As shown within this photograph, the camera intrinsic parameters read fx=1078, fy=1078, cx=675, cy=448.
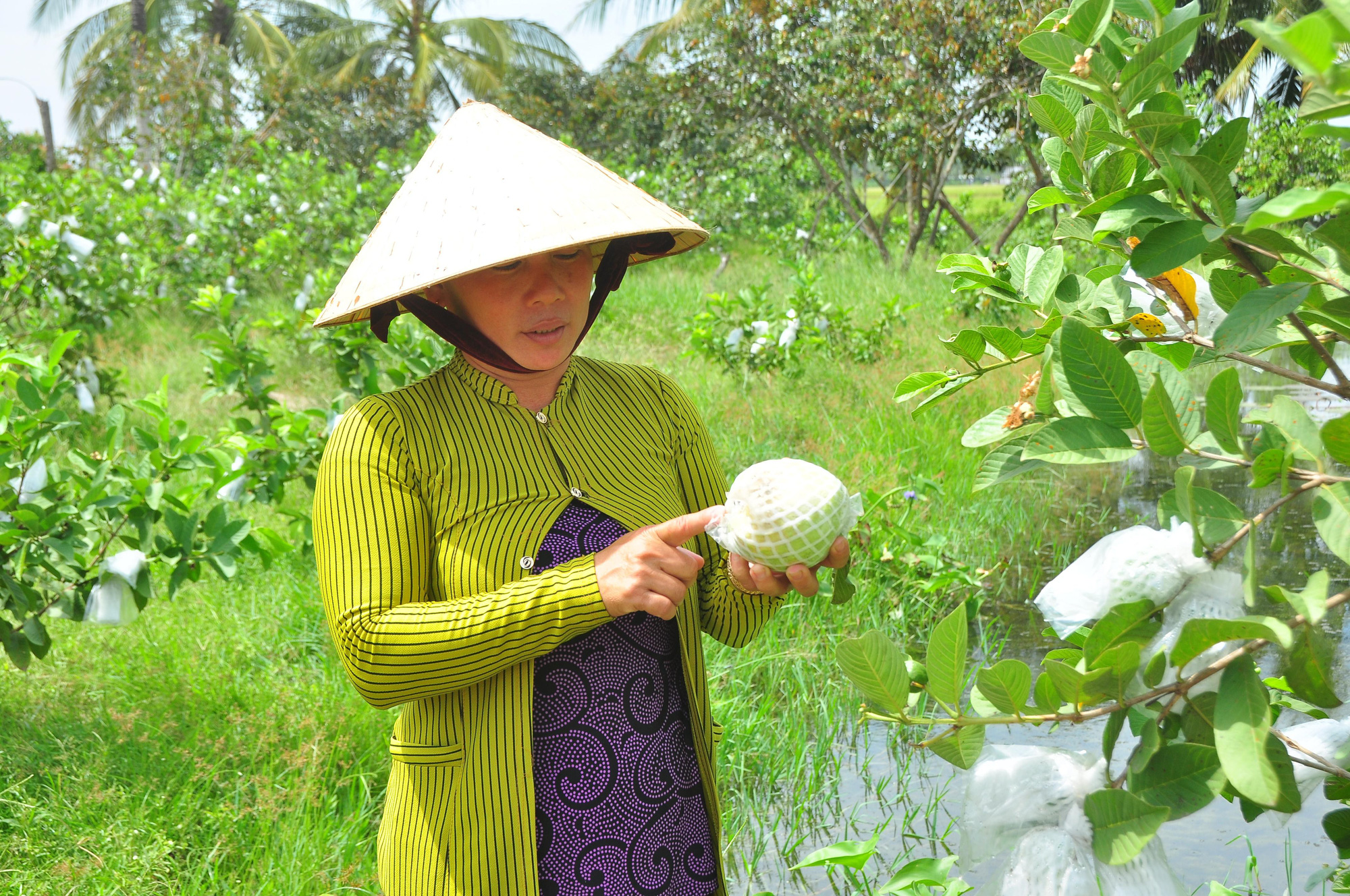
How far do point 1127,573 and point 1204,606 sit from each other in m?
0.06

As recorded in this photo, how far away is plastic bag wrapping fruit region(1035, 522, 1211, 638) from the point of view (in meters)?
0.77

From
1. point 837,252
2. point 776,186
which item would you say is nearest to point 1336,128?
point 837,252

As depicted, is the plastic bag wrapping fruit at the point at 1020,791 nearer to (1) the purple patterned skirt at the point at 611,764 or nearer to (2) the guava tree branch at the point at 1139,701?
(2) the guava tree branch at the point at 1139,701

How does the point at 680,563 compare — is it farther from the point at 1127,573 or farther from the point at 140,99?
the point at 140,99

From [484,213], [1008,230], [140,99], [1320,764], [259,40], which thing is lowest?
[1320,764]

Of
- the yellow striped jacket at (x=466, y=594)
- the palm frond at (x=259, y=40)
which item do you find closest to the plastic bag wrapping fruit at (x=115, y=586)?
the yellow striped jacket at (x=466, y=594)

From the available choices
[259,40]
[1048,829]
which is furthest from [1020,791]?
[259,40]

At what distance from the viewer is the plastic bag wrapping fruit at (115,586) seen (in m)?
2.16

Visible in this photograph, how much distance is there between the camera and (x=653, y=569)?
42.1 inches

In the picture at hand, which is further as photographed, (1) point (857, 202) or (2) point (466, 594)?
(1) point (857, 202)

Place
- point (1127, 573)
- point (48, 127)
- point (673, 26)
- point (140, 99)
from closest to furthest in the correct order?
point (1127, 573) < point (48, 127) < point (140, 99) < point (673, 26)

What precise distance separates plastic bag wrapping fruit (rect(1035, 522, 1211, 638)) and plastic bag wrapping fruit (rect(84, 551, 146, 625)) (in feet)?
6.28

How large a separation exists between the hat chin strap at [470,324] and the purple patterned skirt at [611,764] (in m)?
0.19

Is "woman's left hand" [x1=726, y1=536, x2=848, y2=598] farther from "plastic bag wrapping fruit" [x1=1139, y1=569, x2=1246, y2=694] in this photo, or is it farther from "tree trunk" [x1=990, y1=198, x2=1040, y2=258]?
"tree trunk" [x1=990, y1=198, x2=1040, y2=258]
